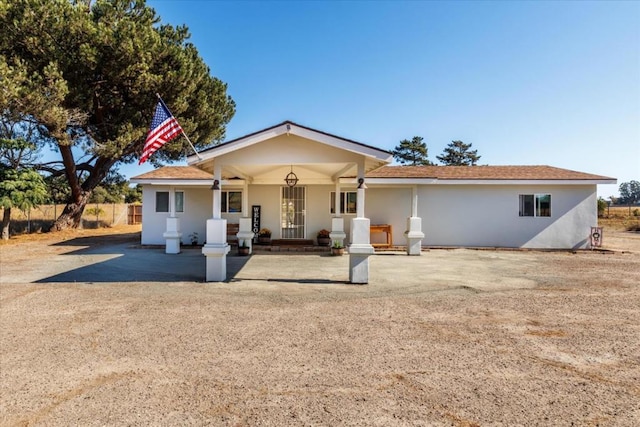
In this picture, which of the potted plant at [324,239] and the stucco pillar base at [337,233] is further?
the potted plant at [324,239]

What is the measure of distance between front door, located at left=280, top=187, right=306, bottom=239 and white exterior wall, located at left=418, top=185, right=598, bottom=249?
4805 mm

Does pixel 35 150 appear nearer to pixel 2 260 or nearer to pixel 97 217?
pixel 97 217

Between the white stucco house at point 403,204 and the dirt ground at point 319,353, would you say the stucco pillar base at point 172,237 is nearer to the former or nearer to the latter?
the white stucco house at point 403,204

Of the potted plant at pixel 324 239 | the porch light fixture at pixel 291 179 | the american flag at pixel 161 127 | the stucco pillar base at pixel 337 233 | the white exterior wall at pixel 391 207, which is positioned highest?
the american flag at pixel 161 127

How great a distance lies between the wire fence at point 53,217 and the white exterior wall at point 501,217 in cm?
1868

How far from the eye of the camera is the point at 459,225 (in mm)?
12828

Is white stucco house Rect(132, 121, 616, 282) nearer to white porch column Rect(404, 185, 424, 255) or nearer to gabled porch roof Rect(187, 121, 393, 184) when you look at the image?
white porch column Rect(404, 185, 424, 255)

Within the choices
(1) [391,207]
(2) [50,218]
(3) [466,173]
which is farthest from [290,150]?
(2) [50,218]

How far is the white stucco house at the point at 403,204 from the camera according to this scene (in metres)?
11.9

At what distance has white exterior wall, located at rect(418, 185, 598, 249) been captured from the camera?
40.7 ft

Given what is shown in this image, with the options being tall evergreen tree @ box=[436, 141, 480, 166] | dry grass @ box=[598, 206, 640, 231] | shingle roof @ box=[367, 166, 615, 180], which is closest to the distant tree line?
tall evergreen tree @ box=[436, 141, 480, 166]

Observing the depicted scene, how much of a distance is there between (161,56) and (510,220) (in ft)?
55.5

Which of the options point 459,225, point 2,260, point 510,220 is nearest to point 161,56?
point 2,260

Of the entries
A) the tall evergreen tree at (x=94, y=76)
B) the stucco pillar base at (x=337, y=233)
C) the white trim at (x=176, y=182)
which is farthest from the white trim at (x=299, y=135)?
the tall evergreen tree at (x=94, y=76)
